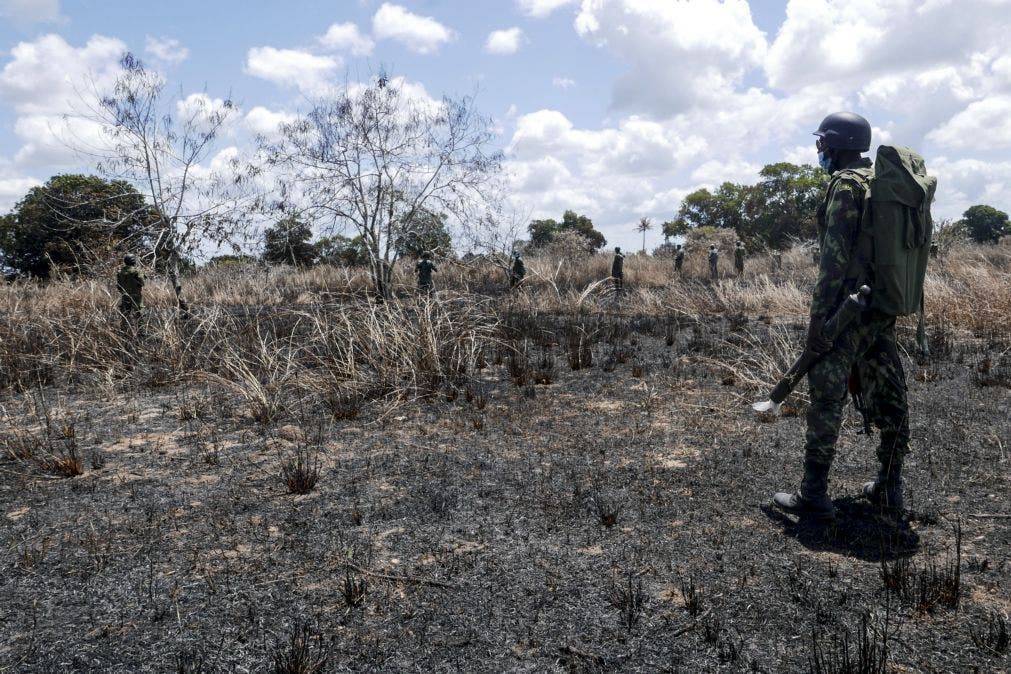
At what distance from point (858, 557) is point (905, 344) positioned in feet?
20.9

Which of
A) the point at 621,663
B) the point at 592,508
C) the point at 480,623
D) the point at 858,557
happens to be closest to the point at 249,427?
the point at 592,508

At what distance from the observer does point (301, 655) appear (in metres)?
2.17

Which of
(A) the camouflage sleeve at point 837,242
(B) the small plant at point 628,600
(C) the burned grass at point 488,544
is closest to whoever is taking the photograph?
(C) the burned grass at point 488,544

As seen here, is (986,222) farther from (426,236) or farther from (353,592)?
(353,592)

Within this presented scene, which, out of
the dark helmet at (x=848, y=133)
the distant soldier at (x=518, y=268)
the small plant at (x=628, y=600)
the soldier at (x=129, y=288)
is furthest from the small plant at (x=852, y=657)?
the distant soldier at (x=518, y=268)

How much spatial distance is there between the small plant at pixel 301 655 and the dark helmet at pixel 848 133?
3.43m

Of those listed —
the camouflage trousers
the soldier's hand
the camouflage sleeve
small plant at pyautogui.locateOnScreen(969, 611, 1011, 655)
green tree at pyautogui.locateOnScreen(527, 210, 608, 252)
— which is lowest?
small plant at pyautogui.locateOnScreen(969, 611, 1011, 655)

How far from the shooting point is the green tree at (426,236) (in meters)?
13.2

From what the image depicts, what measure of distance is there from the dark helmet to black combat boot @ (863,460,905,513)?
171 cm

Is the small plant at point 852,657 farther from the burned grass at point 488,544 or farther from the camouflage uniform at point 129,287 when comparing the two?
the camouflage uniform at point 129,287

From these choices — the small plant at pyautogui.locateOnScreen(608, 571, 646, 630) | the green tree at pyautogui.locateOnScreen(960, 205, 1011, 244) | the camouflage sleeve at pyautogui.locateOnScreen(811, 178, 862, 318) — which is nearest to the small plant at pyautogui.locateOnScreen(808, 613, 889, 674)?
the small plant at pyautogui.locateOnScreen(608, 571, 646, 630)

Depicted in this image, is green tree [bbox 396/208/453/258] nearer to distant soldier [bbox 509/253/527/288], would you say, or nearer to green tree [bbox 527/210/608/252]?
distant soldier [bbox 509/253/527/288]

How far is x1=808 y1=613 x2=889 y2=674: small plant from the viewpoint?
2004mm

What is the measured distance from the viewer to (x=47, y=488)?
4.17m
